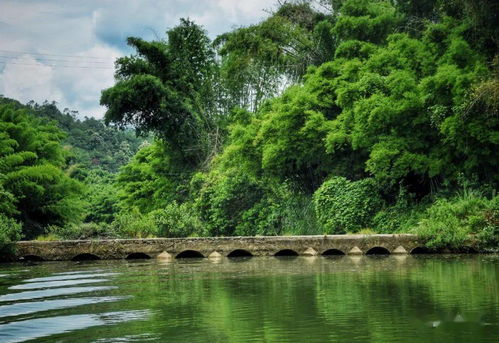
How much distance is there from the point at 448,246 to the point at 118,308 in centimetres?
1248

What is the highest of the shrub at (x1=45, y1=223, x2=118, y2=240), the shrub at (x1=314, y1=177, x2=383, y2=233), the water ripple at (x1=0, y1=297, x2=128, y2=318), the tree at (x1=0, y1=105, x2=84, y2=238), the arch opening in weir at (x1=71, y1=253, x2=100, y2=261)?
the tree at (x1=0, y1=105, x2=84, y2=238)

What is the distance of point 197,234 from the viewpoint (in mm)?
28906

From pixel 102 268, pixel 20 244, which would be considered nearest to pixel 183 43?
pixel 20 244

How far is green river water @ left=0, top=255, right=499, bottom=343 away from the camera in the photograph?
8109 millimetres

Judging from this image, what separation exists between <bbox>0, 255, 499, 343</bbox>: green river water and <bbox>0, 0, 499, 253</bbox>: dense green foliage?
17.1 feet

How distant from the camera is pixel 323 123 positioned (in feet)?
85.7

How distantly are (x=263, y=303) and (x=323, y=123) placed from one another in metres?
16.1

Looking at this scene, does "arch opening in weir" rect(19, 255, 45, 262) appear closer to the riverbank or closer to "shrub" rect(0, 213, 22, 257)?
the riverbank

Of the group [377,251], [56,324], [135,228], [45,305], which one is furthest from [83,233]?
[56,324]

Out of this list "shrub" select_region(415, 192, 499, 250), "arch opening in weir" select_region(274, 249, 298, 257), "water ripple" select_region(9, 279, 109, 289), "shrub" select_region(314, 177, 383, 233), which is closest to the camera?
"water ripple" select_region(9, 279, 109, 289)

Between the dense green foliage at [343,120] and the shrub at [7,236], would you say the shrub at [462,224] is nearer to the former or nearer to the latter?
the dense green foliage at [343,120]

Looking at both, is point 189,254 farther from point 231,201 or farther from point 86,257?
point 231,201

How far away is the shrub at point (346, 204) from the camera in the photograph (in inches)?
973

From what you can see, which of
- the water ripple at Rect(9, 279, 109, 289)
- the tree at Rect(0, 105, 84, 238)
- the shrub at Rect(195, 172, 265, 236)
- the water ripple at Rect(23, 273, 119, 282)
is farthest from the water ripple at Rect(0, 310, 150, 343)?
the shrub at Rect(195, 172, 265, 236)
